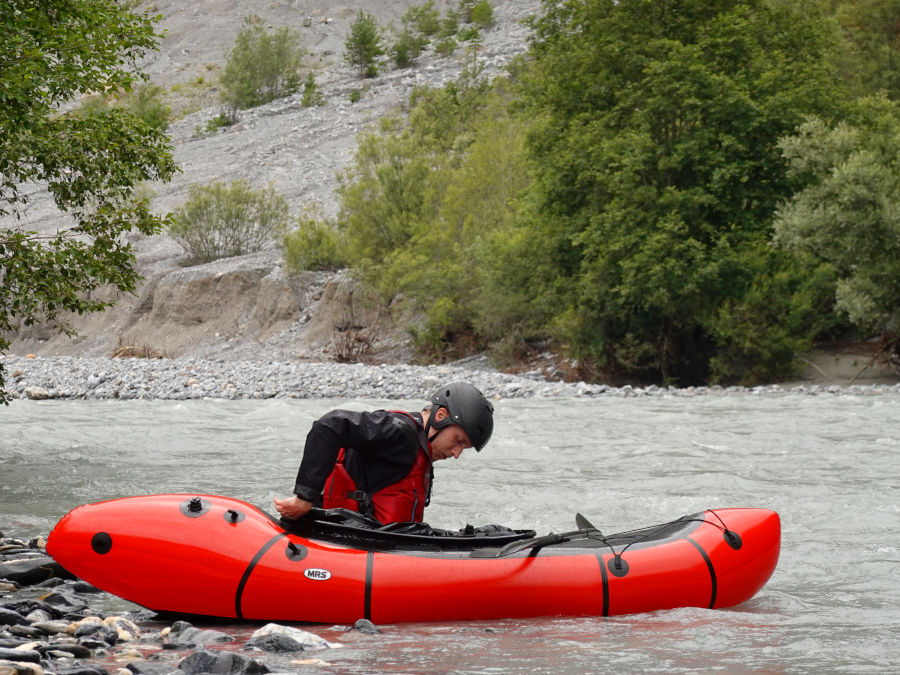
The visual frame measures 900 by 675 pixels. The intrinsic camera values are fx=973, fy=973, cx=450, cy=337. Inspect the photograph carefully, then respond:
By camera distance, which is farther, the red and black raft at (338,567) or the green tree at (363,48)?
the green tree at (363,48)

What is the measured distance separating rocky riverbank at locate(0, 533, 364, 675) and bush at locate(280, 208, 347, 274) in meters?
25.1

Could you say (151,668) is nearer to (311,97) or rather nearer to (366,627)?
(366,627)

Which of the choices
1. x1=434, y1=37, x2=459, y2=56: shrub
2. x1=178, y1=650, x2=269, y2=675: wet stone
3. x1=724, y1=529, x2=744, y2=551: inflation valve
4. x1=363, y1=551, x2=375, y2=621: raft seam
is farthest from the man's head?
x1=434, y1=37, x2=459, y2=56: shrub

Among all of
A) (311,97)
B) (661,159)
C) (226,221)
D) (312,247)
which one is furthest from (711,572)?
(311,97)

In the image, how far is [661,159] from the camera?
1834 centimetres

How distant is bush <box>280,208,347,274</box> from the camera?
98.2 feet

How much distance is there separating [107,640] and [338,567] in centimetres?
101

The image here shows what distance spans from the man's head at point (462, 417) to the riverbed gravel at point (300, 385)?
11624 millimetres

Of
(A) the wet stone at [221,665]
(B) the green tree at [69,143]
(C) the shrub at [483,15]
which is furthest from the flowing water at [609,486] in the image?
(C) the shrub at [483,15]

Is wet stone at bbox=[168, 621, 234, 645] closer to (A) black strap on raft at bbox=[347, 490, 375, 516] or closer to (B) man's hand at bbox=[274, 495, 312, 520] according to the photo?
(B) man's hand at bbox=[274, 495, 312, 520]

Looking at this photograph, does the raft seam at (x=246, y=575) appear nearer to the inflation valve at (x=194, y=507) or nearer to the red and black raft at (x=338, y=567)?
the red and black raft at (x=338, y=567)

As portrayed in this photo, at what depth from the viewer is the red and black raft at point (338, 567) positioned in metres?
4.33

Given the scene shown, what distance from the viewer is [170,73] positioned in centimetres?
7662

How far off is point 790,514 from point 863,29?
24283mm
